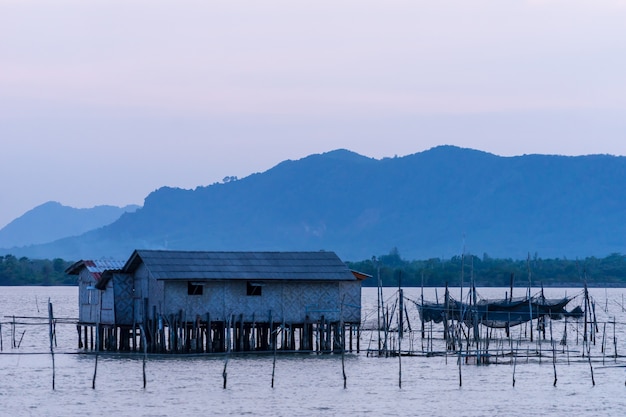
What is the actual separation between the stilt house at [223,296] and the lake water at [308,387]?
36.5 inches

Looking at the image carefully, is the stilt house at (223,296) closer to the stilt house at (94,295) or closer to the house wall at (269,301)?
the house wall at (269,301)

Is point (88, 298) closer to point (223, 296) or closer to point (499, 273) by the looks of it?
point (223, 296)

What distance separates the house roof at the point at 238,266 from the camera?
42.7 meters

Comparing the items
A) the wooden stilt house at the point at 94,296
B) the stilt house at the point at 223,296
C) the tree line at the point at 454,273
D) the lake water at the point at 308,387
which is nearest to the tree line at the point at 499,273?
the tree line at the point at 454,273

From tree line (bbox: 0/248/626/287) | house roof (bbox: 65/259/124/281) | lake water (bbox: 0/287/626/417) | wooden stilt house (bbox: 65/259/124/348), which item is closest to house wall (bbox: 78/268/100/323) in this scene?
wooden stilt house (bbox: 65/259/124/348)

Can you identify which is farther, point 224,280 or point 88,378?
point 224,280

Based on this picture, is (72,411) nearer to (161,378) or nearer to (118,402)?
(118,402)

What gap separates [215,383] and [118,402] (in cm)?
494

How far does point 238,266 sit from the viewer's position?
43812 millimetres

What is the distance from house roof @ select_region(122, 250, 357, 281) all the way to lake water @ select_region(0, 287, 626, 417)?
3.02m

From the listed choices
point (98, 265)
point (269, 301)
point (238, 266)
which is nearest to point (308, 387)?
point (269, 301)

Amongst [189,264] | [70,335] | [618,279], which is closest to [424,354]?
[189,264]

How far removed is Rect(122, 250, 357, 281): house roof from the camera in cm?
4266

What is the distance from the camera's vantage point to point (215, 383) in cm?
3719
